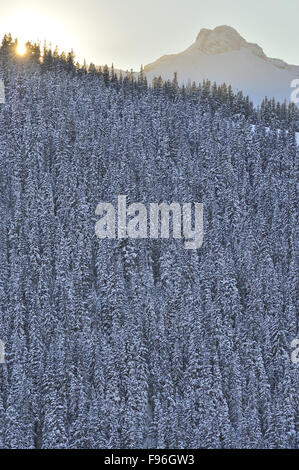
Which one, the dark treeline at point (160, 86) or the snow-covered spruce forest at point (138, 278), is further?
the dark treeline at point (160, 86)

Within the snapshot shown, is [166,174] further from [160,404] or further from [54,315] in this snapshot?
[160,404]

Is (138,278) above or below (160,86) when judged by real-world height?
below

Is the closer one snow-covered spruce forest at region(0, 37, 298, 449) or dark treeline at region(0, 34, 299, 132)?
snow-covered spruce forest at region(0, 37, 298, 449)

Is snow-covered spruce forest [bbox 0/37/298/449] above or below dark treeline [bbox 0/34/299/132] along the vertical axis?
below

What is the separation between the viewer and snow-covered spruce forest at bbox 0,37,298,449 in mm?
83250

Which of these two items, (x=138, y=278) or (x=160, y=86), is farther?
(x=160, y=86)

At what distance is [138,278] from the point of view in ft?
343

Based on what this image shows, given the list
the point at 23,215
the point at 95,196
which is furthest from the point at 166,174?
the point at 23,215

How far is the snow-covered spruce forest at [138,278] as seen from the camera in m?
83.2

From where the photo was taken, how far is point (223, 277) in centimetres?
10919

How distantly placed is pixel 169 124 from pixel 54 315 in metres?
66.3

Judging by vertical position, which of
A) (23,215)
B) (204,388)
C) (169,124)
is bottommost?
(204,388)

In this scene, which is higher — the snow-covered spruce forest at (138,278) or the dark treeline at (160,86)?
the dark treeline at (160,86)
